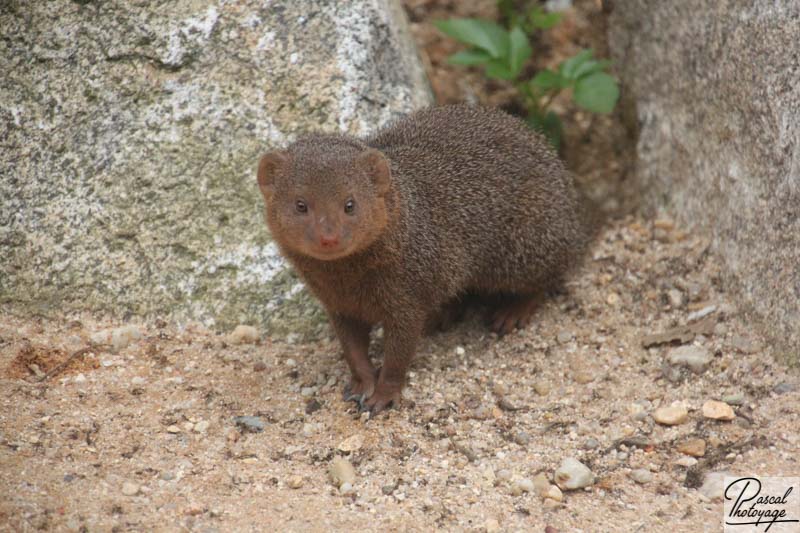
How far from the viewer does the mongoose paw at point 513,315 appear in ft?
15.3

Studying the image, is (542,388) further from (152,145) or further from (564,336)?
(152,145)

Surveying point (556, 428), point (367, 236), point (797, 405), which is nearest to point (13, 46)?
point (367, 236)

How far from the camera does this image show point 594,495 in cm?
336

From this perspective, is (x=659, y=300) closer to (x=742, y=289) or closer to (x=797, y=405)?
(x=742, y=289)

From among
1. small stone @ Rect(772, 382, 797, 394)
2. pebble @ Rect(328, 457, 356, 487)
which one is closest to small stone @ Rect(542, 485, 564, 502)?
pebble @ Rect(328, 457, 356, 487)

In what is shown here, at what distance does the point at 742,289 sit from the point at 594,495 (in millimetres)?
1462

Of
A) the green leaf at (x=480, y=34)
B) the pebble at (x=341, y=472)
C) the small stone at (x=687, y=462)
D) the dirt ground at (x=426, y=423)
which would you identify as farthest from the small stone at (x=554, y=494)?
the green leaf at (x=480, y=34)

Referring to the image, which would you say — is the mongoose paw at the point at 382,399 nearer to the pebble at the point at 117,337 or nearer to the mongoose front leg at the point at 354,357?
the mongoose front leg at the point at 354,357

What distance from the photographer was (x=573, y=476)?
338cm

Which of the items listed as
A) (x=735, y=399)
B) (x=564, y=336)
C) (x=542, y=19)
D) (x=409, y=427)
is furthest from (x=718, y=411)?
(x=542, y=19)

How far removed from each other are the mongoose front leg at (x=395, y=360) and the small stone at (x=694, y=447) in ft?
3.89

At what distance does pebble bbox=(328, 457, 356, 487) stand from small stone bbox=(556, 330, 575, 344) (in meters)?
1.42

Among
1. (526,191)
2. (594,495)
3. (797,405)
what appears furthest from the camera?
(526,191)

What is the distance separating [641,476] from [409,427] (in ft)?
3.16
